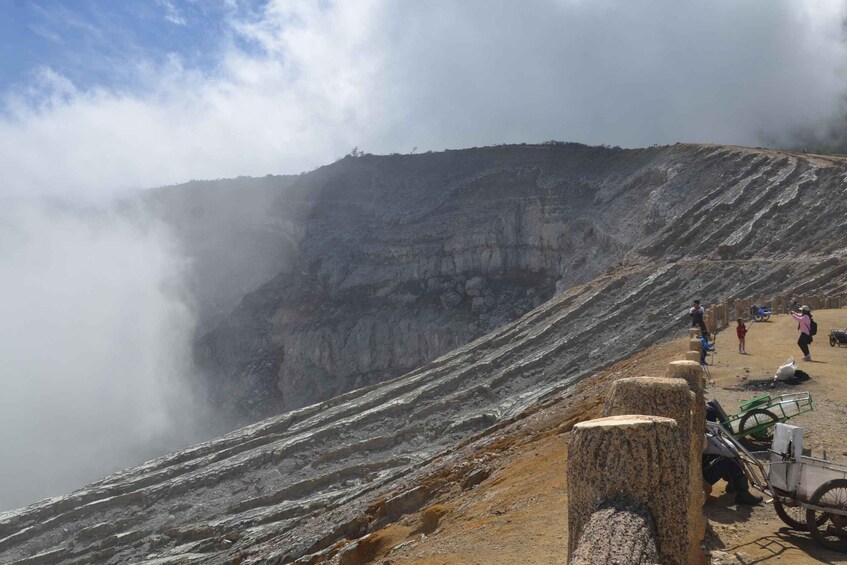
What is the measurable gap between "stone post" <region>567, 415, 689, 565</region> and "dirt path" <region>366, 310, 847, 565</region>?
354cm

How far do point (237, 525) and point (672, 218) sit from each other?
24502mm

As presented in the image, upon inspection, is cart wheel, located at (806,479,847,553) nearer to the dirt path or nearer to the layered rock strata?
the dirt path

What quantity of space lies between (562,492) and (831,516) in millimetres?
3902

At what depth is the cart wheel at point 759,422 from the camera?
9.49 meters

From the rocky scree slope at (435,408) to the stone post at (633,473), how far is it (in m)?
16.3

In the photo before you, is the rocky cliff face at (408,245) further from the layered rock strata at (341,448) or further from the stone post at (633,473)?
the stone post at (633,473)

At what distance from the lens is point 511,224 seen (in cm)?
5084

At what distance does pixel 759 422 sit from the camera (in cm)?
963

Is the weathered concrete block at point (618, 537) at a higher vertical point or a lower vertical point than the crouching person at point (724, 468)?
higher

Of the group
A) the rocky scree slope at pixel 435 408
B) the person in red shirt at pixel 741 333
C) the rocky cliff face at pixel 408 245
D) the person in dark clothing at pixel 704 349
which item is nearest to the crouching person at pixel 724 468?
the person in dark clothing at pixel 704 349

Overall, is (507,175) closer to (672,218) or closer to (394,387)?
(672,218)

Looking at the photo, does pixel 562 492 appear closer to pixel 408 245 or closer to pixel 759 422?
pixel 759 422

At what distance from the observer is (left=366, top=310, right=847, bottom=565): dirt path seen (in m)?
7.50

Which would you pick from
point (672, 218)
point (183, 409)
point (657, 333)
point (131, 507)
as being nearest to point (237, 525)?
point (131, 507)
